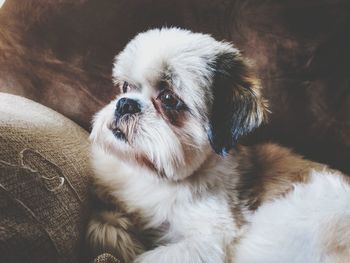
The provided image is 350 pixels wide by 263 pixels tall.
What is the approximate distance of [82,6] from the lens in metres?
1.58

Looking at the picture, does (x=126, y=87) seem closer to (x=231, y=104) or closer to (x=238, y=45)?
(x=231, y=104)

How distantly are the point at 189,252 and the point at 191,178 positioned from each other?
0.71ft

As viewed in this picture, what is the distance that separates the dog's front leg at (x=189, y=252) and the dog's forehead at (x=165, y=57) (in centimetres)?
42

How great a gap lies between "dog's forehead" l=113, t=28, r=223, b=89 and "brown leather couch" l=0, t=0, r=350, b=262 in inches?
11.2

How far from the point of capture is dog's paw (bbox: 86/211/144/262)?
3.74 feet

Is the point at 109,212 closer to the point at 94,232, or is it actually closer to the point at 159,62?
the point at 94,232

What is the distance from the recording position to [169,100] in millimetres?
1214

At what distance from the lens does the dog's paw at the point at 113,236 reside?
1.14 m

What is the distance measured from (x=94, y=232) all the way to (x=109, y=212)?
0.12 meters

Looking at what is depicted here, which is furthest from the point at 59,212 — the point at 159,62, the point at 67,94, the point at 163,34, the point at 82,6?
the point at 82,6

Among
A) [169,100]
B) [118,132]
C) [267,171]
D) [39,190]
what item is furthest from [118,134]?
[267,171]

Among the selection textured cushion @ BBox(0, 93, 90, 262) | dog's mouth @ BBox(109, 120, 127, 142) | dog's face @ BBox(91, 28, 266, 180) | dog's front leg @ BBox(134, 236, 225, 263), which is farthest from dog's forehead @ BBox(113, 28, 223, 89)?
dog's front leg @ BBox(134, 236, 225, 263)

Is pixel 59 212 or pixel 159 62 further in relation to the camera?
pixel 159 62

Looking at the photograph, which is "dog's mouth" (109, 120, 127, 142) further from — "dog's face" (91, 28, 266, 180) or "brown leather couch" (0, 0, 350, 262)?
"brown leather couch" (0, 0, 350, 262)
